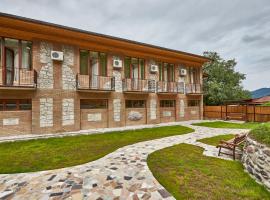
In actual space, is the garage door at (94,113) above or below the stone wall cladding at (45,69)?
below

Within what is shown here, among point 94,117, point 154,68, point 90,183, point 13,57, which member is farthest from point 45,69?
point 154,68

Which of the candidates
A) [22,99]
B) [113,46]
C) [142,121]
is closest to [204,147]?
[142,121]

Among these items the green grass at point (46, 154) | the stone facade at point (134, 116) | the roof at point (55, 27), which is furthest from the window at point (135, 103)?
the green grass at point (46, 154)

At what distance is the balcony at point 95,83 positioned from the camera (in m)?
11.1

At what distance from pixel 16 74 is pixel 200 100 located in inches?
679

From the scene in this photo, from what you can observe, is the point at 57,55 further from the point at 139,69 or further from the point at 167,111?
the point at 167,111

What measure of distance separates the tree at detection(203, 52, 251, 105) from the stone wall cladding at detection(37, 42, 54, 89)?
61.7ft

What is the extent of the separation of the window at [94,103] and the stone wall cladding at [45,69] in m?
2.42

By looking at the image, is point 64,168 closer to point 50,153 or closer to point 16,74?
point 50,153

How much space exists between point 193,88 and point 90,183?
51.9 ft

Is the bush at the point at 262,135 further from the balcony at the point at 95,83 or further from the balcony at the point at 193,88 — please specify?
the balcony at the point at 193,88

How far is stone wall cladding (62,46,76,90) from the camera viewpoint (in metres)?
10.6

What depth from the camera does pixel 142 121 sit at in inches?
549

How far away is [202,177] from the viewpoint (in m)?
4.18
